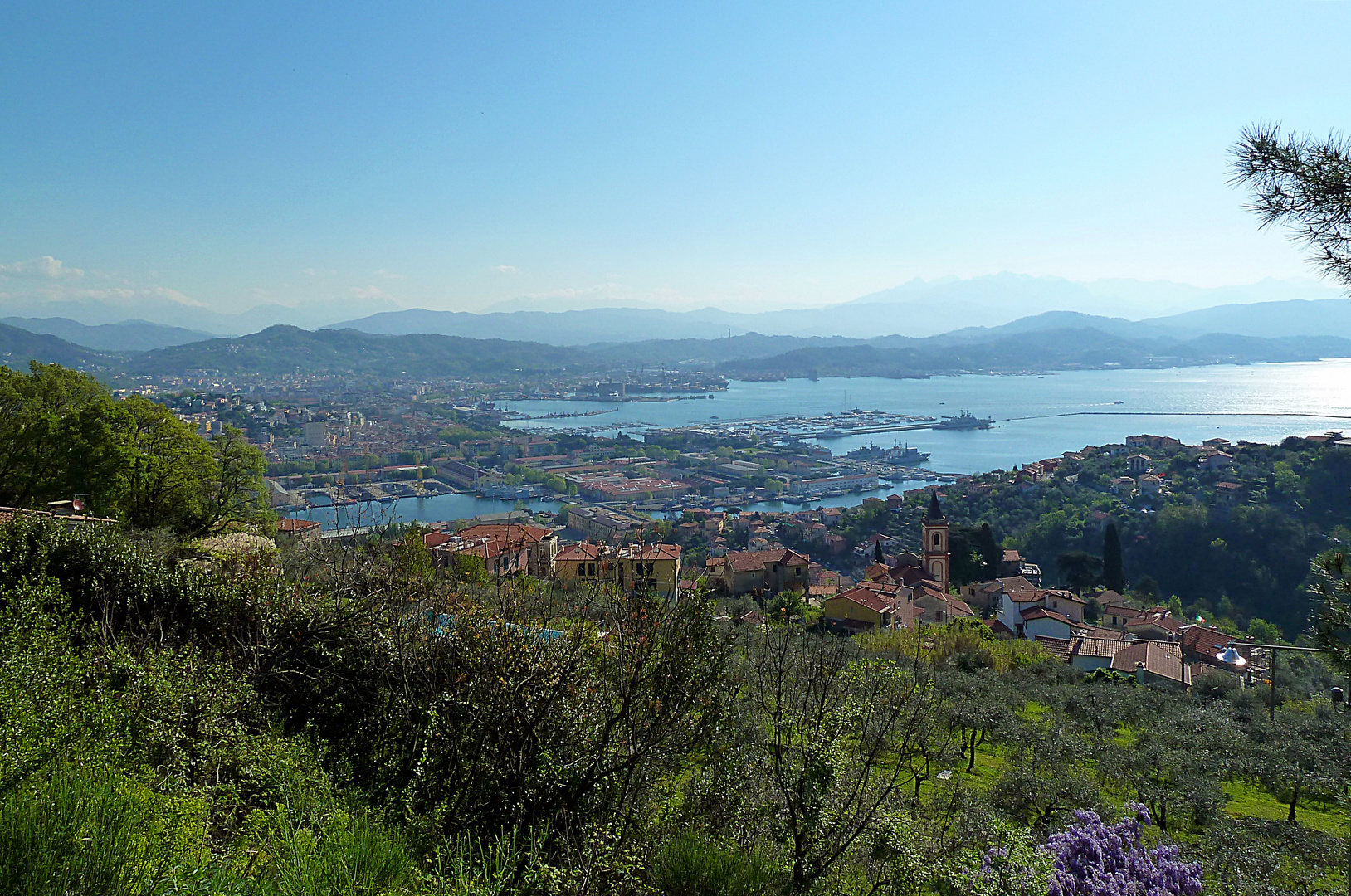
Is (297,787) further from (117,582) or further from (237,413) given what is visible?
(237,413)

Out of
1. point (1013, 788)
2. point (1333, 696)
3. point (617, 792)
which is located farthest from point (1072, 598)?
point (617, 792)

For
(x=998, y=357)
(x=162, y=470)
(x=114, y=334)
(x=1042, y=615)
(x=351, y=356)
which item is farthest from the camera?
(x=998, y=357)

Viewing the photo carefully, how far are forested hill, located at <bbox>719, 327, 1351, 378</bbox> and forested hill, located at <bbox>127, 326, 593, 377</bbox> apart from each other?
28.3 metres

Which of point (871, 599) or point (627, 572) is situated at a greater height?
point (627, 572)

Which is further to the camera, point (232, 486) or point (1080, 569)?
point (1080, 569)

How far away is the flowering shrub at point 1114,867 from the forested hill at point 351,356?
47072mm

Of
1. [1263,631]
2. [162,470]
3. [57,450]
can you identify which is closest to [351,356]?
[57,450]

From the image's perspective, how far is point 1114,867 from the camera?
8.88 ft

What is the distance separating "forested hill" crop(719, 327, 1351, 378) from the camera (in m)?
86.3

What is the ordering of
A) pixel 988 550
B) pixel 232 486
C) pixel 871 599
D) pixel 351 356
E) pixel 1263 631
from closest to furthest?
pixel 232 486 < pixel 871 599 < pixel 1263 631 < pixel 988 550 < pixel 351 356

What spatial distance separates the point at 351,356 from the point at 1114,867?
220 feet

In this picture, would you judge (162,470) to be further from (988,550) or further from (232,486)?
(988,550)

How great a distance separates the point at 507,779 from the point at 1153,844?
3.33 m

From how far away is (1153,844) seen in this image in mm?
3701
